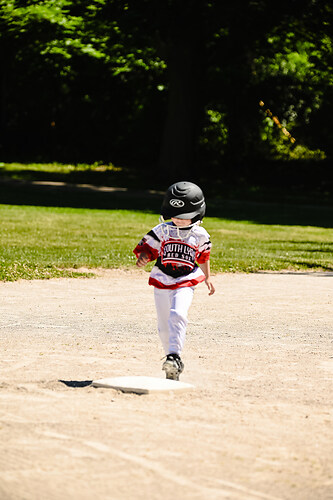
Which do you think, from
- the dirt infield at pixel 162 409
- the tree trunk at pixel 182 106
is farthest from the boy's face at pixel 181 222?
the tree trunk at pixel 182 106

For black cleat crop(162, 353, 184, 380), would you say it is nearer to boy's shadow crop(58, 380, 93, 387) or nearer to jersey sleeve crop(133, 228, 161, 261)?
boy's shadow crop(58, 380, 93, 387)

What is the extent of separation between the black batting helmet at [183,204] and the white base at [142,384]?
1267 millimetres

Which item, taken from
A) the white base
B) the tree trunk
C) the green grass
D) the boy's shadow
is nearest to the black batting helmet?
the white base

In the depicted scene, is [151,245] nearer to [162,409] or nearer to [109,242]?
[162,409]

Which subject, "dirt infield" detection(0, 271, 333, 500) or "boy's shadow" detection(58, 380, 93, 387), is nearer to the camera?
"dirt infield" detection(0, 271, 333, 500)

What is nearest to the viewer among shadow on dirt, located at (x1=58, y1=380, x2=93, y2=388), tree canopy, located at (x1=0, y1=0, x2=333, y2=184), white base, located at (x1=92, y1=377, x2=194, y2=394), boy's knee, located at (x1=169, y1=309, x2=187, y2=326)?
white base, located at (x1=92, y1=377, x2=194, y2=394)

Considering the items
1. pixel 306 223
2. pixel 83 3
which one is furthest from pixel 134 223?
pixel 83 3

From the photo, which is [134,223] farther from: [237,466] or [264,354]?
[237,466]

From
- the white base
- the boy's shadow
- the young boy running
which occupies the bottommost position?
the boy's shadow

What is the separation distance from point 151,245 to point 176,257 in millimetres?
243

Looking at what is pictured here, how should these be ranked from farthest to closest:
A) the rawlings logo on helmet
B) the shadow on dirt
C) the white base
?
the rawlings logo on helmet < the shadow on dirt < the white base

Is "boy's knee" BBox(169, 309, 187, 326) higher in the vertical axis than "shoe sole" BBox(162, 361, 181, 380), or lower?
higher

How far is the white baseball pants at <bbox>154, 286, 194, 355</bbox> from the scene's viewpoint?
689 cm

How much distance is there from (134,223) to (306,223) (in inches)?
234
